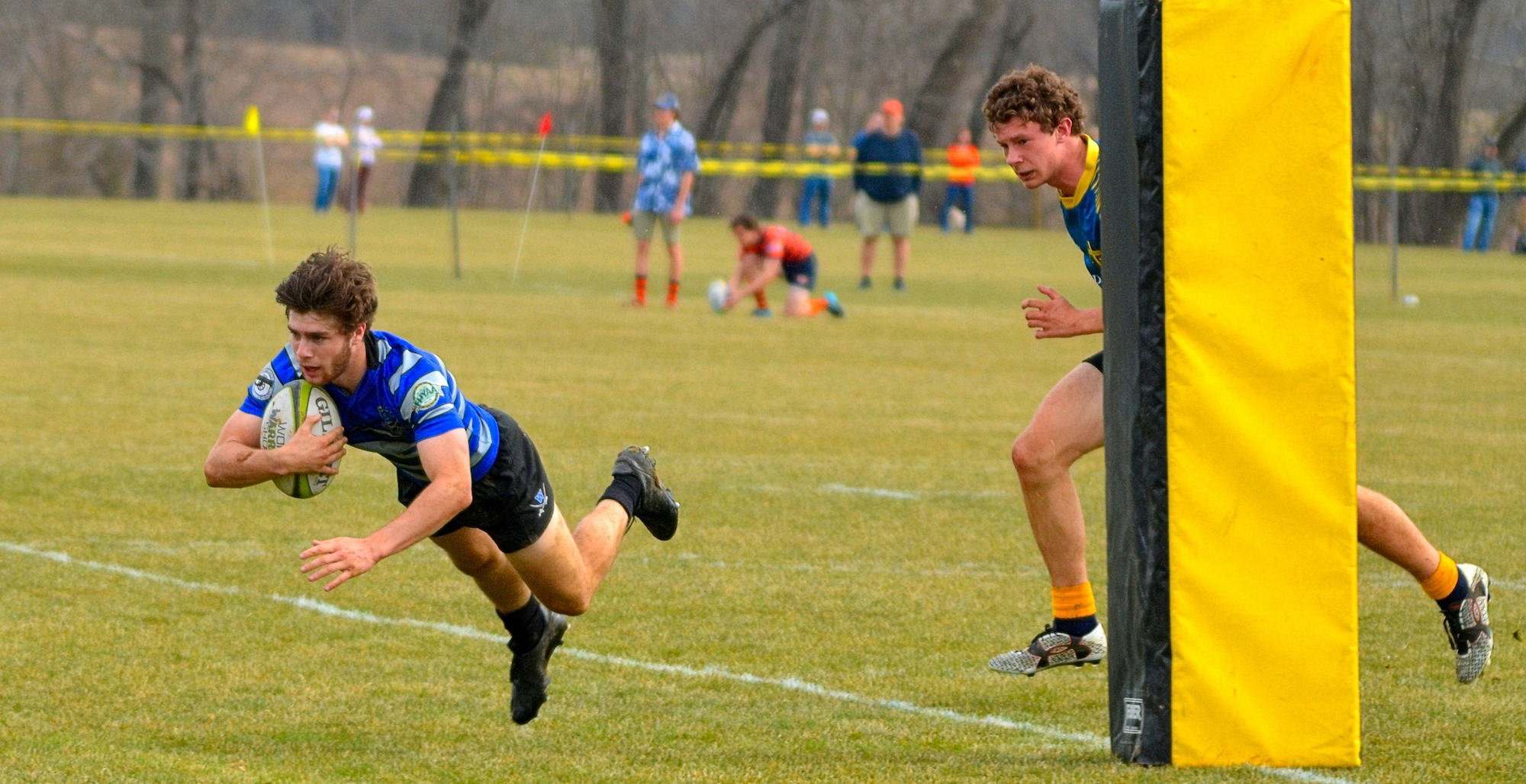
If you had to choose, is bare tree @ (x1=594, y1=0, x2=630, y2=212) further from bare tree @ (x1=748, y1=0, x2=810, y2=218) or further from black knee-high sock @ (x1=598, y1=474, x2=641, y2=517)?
black knee-high sock @ (x1=598, y1=474, x2=641, y2=517)

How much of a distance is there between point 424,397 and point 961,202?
38865 millimetres

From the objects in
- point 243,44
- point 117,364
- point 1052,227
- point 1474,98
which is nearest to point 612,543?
point 117,364

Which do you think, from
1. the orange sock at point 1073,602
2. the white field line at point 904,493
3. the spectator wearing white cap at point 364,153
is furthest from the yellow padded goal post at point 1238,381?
the spectator wearing white cap at point 364,153

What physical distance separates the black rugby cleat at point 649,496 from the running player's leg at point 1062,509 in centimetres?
148

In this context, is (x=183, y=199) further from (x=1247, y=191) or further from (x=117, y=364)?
(x=1247, y=191)

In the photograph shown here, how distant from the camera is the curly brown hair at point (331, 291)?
516 cm

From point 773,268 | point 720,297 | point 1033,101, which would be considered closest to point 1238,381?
point 1033,101

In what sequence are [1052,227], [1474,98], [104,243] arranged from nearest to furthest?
[1474,98]
[104,243]
[1052,227]

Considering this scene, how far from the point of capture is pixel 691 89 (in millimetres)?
50906

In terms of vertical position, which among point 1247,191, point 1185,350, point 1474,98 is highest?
point 1474,98

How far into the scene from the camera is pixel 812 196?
43.0m

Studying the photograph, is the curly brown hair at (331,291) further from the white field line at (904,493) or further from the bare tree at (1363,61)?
the white field line at (904,493)

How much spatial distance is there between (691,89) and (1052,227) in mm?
10030

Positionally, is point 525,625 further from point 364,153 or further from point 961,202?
point 961,202
